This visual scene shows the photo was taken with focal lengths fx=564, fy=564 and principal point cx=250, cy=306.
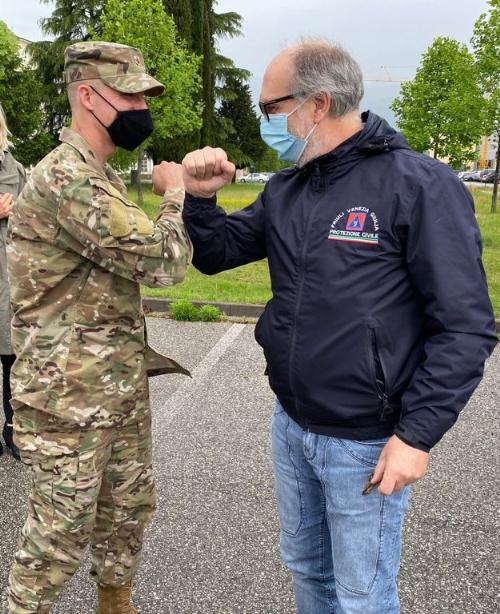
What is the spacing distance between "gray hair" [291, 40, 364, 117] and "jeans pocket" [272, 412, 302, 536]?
3.23 feet

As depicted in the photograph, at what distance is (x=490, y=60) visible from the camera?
45.7 feet

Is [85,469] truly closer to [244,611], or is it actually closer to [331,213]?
[244,611]

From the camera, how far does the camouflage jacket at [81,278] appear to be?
168cm

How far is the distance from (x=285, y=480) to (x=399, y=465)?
530 mm

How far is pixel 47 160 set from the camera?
174 cm

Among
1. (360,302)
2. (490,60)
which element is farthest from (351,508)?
(490,60)

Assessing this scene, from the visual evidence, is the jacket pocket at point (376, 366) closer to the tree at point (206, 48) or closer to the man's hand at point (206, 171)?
the man's hand at point (206, 171)

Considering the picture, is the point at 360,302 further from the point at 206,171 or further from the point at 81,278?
the point at 81,278

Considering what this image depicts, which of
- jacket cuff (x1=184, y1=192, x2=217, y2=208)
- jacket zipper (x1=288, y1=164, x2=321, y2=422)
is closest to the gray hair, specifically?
Result: jacket zipper (x1=288, y1=164, x2=321, y2=422)

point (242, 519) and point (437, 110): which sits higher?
point (437, 110)

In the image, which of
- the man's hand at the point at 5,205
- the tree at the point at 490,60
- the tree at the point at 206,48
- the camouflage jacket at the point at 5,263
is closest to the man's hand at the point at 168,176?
the man's hand at the point at 5,205

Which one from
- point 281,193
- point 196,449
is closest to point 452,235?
point 281,193

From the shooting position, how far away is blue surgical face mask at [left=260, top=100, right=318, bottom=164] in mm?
1668

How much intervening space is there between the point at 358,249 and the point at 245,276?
6749mm
